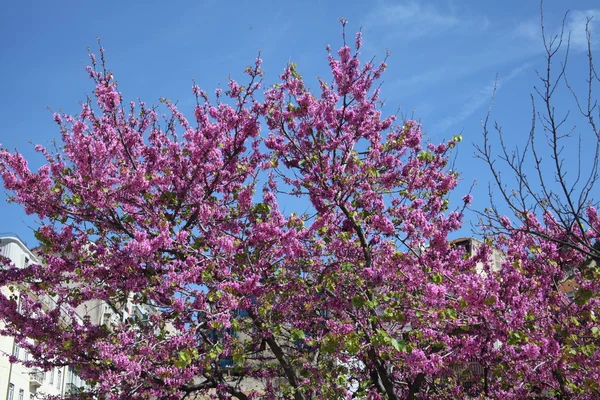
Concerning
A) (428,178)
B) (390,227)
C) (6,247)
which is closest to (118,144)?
(390,227)

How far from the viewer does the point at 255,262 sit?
1138cm

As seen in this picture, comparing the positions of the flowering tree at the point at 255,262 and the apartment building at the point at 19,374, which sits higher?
the apartment building at the point at 19,374

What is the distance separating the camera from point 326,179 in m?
12.2

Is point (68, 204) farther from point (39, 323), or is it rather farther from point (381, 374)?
point (381, 374)

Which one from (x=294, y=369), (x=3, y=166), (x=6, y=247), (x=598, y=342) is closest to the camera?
(x=598, y=342)

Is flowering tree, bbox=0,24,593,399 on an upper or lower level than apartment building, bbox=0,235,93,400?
lower

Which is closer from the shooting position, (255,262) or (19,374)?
(255,262)

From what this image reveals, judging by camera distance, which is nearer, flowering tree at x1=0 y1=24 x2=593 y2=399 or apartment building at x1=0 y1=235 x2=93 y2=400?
flowering tree at x1=0 y1=24 x2=593 y2=399

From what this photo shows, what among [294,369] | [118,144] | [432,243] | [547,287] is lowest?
[294,369]

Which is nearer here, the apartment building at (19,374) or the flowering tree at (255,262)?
the flowering tree at (255,262)

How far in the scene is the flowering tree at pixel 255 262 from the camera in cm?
1023

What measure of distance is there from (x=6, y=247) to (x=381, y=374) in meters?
37.0

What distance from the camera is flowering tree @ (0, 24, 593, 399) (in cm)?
1023

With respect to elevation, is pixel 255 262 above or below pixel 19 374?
below
